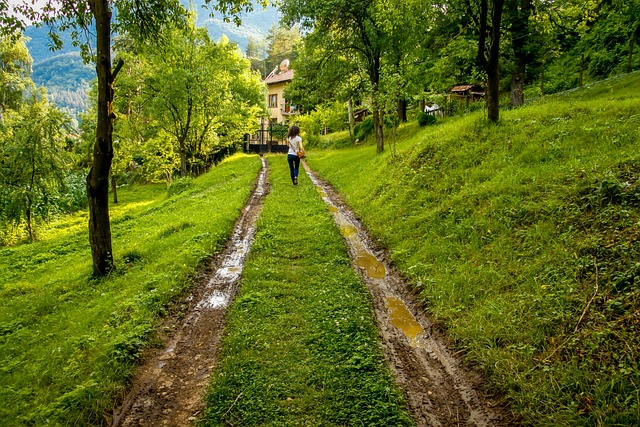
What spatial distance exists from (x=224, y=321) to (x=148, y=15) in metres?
8.11

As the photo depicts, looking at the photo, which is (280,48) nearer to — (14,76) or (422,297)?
(14,76)

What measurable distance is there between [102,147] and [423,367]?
734cm

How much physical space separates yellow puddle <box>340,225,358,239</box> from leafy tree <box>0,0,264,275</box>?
18.2ft

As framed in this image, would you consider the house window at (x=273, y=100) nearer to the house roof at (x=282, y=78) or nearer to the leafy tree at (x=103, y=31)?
the house roof at (x=282, y=78)

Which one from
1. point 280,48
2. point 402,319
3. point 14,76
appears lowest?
point 402,319

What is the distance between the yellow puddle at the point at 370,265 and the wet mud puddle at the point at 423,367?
0.07 ft

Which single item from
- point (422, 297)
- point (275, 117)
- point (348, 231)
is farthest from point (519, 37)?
point (275, 117)

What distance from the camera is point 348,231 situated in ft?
31.6

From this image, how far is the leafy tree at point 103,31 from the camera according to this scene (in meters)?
7.26

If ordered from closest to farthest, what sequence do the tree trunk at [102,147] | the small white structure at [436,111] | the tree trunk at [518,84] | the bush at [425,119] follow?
the tree trunk at [102,147] → the tree trunk at [518,84] → the bush at [425,119] → the small white structure at [436,111]

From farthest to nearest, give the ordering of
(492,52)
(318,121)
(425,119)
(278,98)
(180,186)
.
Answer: (278,98) → (318,121) → (425,119) → (180,186) → (492,52)

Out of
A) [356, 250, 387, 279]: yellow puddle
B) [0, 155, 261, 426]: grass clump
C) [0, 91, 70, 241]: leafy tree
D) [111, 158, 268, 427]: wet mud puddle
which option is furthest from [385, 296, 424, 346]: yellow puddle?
[0, 91, 70, 241]: leafy tree

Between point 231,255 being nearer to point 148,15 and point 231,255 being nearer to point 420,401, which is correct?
point 420,401

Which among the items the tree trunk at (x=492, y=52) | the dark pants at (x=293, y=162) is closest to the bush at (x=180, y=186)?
the dark pants at (x=293, y=162)
